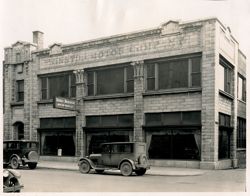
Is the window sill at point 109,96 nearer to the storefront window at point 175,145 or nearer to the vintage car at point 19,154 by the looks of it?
the storefront window at point 175,145

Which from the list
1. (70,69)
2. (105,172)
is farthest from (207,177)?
(70,69)

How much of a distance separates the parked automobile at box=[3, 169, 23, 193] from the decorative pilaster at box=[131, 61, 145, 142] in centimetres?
935

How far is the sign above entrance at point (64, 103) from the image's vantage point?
17689mm

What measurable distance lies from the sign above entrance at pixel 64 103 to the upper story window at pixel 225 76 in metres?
7.44

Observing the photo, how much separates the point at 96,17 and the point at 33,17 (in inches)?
81.6

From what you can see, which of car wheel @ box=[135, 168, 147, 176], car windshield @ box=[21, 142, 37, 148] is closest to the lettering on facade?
car windshield @ box=[21, 142, 37, 148]

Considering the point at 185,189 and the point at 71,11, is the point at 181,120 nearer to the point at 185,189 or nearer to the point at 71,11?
the point at 185,189

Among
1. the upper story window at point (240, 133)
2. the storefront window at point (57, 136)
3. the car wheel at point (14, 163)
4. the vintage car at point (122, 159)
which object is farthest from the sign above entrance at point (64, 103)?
the upper story window at point (240, 133)

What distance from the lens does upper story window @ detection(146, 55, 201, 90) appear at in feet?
58.5

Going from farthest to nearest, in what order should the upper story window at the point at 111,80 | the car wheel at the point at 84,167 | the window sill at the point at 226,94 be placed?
1. the upper story window at the point at 111,80
2. the window sill at the point at 226,94
3. the car wheel at the point at 84,167

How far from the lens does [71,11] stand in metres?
10.8

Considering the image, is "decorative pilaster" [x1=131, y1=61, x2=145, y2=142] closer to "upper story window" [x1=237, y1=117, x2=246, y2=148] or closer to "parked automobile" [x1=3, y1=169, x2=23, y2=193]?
"upper story window" [x1=237, y1=117, x2=246, y2=148]

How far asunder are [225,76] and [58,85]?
9.20 m

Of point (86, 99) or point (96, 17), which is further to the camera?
point (86, 99)
